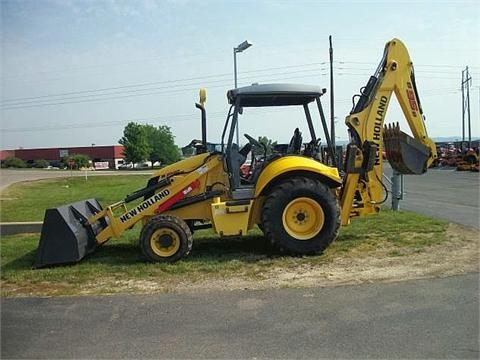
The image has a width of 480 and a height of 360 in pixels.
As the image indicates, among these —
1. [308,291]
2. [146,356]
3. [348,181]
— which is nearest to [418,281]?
[308,291]

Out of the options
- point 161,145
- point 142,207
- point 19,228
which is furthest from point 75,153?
point 142,207

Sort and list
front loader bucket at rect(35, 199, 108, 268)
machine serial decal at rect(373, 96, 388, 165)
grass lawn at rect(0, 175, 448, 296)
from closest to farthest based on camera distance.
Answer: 1. grass lawn at rect(0, 175, 448, 296)
2. front loader bucket at rect(35, 199, 108, 268)
3. machine serial decal at rect(373, 96, 388, 165)

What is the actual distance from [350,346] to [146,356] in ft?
5.49

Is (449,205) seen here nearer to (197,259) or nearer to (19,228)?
(197,259)

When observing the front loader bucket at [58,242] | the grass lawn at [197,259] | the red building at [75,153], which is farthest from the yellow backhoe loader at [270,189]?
the red building at [75,153]

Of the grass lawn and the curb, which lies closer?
the grass lawn

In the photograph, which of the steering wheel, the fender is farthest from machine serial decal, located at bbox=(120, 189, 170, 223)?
the steering wheel

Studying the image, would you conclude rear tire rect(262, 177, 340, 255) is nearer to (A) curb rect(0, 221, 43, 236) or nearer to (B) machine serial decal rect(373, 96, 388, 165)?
(B) machine serial decal rect(373, 96, 388, 165)

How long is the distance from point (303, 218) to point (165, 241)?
2.07 metres

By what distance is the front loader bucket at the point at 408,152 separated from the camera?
29.1ft

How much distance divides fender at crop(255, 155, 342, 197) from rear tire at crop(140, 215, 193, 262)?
1.29 meters

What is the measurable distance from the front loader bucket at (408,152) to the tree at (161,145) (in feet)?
271

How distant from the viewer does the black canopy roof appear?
798 cm

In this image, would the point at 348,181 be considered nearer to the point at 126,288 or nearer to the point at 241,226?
the point at 241,226
